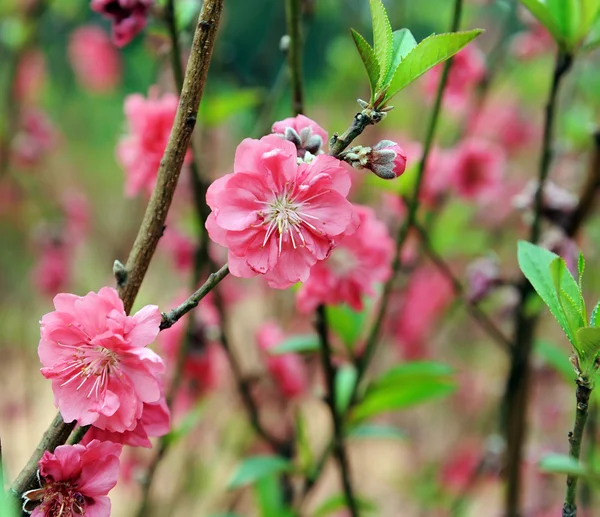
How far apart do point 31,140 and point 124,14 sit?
4.32 ft

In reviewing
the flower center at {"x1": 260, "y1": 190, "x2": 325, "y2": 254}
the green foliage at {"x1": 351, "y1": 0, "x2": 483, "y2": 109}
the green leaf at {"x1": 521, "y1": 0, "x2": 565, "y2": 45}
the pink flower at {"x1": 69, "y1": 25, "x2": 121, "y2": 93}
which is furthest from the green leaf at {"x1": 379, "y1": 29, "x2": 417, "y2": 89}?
the pink flower at {"x1": 69, "y1": 25, "x2": 121, "y2": 93}

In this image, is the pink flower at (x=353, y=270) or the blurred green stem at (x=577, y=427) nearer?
the blurred green stem at (x=577, y=427)

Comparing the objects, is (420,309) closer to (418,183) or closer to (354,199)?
(354,199)

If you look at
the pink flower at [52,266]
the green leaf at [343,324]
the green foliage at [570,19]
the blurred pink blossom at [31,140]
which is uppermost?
the blurred pink blossom at [31,140]

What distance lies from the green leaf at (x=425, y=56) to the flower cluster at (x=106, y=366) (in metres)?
0.29

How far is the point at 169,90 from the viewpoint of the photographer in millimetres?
2037

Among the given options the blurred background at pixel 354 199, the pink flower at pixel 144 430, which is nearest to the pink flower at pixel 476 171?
the blurred background at pixel 354 199

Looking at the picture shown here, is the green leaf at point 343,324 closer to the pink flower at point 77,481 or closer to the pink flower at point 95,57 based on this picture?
the pink flower at point 77,481

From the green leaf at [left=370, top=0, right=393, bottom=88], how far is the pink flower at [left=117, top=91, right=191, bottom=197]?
17.8 inches

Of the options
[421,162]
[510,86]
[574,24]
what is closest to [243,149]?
[421,162]

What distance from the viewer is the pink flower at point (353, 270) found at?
83 cm

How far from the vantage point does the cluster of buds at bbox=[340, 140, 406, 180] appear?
1.81 ft

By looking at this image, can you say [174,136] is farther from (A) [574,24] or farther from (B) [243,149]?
(A) [574,24]

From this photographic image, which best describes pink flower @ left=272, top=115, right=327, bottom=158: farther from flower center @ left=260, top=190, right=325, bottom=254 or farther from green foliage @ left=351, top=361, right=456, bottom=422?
green foliage @ left=351, top=361, right=456, bottom=422
